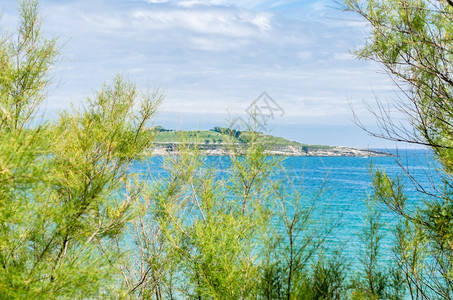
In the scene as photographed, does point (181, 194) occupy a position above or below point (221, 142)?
below

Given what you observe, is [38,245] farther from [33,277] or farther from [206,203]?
[206,203]

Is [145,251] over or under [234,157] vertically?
under

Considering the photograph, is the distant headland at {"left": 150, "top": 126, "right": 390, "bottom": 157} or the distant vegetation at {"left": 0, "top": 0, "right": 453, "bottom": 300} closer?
the distant vegetation at {"left": 0, "top": 0, "right": 453, "bottom": 300}

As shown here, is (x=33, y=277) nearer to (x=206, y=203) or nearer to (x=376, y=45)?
(x=206, y=203)

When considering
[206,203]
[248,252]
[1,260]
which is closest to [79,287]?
[1,260]

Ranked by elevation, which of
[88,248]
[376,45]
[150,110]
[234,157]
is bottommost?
[88,248]

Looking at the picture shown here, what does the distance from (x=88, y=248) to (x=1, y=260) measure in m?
0.85

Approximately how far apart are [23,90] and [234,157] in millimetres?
3326

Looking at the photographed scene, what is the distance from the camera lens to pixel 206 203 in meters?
6.24

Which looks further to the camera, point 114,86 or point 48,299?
point 114,86

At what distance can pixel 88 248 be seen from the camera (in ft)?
13.0

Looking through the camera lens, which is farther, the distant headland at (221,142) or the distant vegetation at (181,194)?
the distant headland at (221,142)

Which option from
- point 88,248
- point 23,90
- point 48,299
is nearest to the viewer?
point 48,299

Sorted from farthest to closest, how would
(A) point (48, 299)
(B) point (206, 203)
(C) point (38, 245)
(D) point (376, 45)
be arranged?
(B) point (206, 203), (D) point (376, 45), (C) point (38, 245), (A) point (48, 299)
